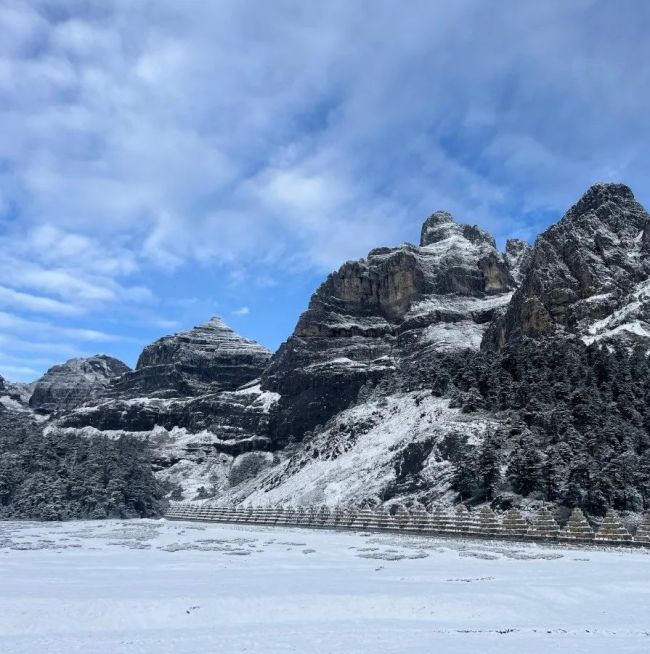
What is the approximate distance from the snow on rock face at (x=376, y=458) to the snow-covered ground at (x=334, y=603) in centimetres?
3575

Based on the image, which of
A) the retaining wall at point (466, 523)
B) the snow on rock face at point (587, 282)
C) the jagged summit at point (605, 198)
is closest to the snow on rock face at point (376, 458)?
the retaining wall at point (466, 523)

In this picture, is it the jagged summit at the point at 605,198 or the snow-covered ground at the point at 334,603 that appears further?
the jagged summit at the point at 605,198

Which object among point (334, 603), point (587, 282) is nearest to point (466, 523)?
point (334, 603)

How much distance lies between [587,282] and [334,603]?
410ft

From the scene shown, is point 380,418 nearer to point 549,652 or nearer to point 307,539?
point 307,539

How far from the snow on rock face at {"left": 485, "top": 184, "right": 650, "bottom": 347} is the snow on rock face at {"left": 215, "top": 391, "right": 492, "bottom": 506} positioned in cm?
3863

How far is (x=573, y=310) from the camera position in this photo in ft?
420

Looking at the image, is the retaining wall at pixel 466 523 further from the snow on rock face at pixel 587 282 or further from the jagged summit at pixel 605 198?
the jagged summit at pixel 605 198

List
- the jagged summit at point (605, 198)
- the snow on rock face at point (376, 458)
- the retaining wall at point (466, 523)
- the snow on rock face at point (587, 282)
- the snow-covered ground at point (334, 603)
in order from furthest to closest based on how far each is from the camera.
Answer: the jagged summit at point (605, 198), the snow on rock face at point (587, 282), the snow on rock face at point (376, 458), the retaining wall at point (466, 523), the snow-covered ground at point (334, 603)

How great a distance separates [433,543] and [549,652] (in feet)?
104

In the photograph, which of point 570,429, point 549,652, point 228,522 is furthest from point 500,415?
point 549,652

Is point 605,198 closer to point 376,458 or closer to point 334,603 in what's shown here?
point 376,458

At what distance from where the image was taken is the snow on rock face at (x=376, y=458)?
2899 inches

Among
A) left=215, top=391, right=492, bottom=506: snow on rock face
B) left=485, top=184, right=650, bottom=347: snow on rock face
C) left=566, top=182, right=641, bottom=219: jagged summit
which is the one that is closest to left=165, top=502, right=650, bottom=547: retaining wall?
left=215, top=391, right=492, bottom=506: snow on rock face
